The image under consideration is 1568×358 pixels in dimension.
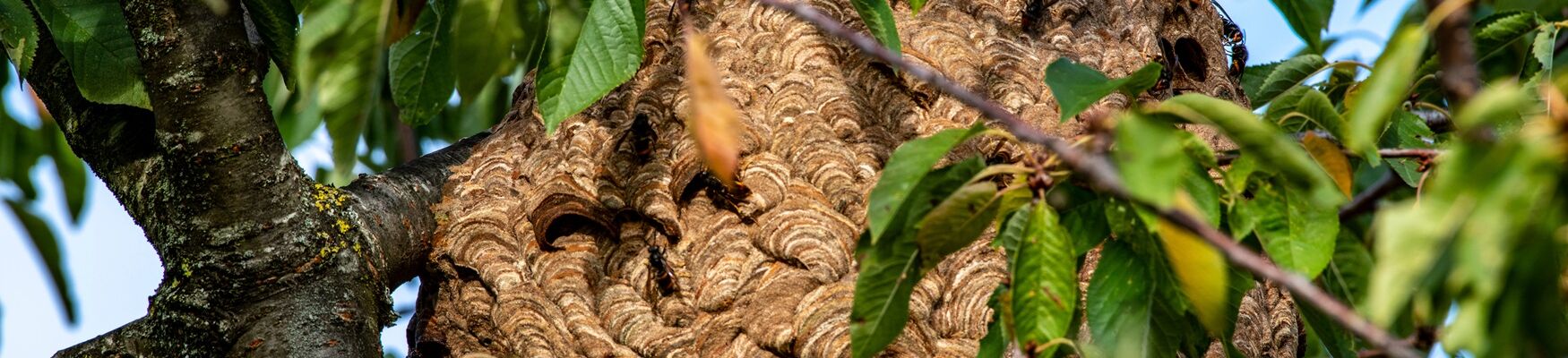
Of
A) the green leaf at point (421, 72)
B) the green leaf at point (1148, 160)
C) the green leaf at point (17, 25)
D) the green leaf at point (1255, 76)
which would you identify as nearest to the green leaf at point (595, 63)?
the green leaf at point (421, 72)

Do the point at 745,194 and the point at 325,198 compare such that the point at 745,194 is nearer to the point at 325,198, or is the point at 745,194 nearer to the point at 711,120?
the point at 325,198

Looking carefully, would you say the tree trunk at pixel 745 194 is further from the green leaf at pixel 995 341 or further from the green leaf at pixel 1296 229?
the green leaf at pixel 1296 229

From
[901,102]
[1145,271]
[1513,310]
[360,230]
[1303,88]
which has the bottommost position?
[1513,310]

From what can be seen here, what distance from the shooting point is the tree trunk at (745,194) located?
83.4 inches

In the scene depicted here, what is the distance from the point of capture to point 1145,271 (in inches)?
49.0

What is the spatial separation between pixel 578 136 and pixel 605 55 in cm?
113

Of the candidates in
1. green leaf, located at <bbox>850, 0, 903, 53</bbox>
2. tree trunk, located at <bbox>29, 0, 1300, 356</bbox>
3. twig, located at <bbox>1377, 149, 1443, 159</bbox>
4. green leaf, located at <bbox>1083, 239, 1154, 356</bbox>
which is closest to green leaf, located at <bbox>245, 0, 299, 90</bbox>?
tree trunk, located at <bbox>29, 0, 1300, 356</bbox>

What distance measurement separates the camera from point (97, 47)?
1984 mm

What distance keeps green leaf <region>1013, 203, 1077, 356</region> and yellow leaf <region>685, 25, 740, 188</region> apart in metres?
0.37

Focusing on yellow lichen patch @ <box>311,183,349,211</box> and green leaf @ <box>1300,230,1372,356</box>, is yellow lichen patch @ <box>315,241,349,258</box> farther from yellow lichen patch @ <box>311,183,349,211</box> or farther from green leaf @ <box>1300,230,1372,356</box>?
green leaf @ <box>1300,230,1372,356</box>

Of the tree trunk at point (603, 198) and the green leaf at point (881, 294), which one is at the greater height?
the tree trunk at point (603, 198)

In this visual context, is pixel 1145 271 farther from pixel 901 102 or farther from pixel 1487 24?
pixel 901 102

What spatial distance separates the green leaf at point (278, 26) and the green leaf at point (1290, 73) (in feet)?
5.19

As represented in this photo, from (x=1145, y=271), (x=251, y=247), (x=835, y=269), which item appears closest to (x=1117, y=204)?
(x=1145, y=271)
